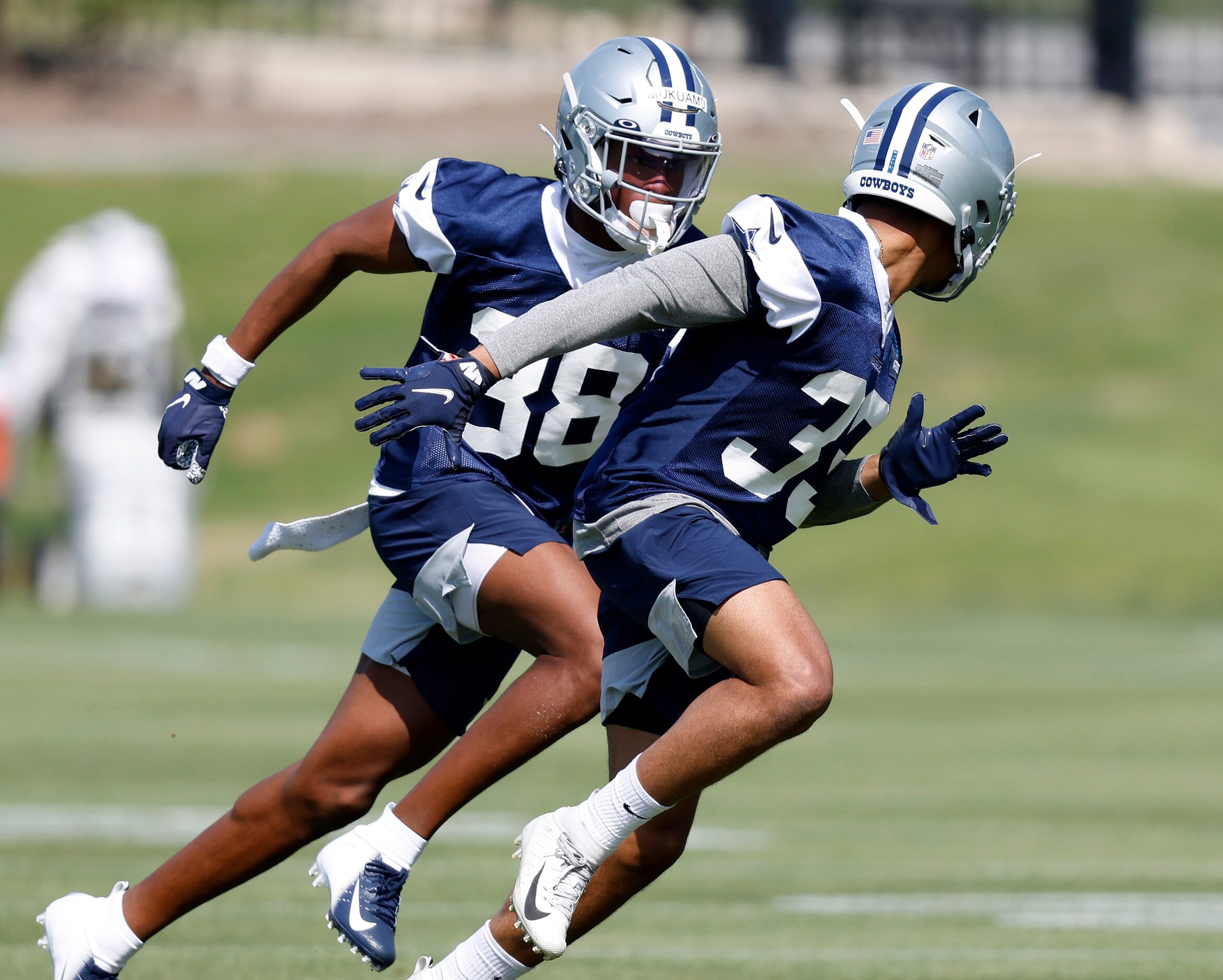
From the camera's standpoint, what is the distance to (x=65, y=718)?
11.5m

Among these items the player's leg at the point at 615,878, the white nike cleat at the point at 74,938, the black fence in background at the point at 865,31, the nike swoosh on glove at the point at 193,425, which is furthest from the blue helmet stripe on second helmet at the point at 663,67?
the black fence in background at the point at 865,31

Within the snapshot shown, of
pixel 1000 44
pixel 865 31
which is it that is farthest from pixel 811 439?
pixel 1000 44

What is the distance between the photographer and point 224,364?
468cm

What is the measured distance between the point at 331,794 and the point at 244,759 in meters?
5.43

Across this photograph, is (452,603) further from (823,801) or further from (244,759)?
(244,759)

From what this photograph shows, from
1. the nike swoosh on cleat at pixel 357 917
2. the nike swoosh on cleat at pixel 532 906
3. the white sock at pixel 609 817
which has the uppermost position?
the white sock at pixel 609 817

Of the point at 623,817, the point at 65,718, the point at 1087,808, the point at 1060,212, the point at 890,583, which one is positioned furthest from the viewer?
the point at 1060,212

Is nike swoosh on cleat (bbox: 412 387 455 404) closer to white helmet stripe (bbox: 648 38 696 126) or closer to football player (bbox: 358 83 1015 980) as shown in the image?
football player (bbox: 358 83 1015 980)

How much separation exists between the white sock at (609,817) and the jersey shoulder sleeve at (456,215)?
1414 mm

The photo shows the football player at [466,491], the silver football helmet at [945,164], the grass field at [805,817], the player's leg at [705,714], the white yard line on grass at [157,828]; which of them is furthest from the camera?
the white yard line on grass at [157,828]

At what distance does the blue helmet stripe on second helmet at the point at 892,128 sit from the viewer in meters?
4.17

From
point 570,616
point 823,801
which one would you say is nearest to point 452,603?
point 570,616

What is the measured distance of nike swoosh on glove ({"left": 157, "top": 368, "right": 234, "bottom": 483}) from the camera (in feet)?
15.0

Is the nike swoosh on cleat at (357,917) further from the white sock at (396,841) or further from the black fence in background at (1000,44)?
the black fence in background at (1000,44)
